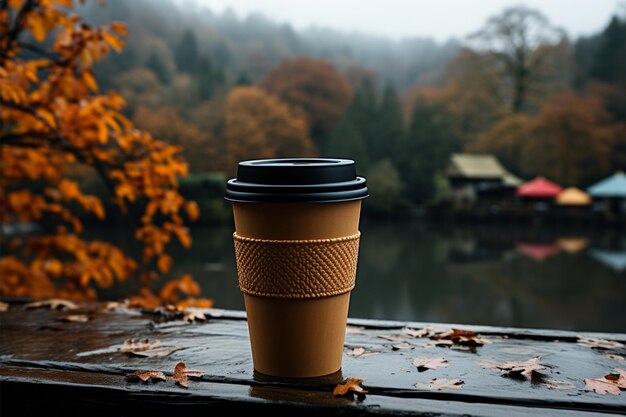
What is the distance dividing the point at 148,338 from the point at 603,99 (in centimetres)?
3605

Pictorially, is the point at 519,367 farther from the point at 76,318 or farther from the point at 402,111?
the point at 402,111

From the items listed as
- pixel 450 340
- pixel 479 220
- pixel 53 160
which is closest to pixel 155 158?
pixel 53 160

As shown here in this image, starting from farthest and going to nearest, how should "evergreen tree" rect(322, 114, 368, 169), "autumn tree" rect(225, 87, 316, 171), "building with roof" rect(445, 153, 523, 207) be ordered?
1. "building with roof" rect(445, 153, 523, 207)
2. "evergreen tree" rect(322, 114, 368, 169)
3. "autumn tree" rect(225, 87, 316, 171)

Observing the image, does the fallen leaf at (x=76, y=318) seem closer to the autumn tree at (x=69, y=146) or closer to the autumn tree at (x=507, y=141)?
the autumn tree at (x=69, y=146)

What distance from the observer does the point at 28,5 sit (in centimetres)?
361

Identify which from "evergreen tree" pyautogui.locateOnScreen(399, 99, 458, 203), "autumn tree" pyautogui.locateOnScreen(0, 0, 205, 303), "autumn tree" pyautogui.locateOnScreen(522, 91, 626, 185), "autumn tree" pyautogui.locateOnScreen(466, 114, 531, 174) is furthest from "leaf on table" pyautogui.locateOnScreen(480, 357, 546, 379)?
"autumn tree" pyautogui.locateOnScreen(466, 114, 531, 174)

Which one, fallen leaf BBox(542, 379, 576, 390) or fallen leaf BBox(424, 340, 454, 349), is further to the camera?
fallen leaf BBox(424, 340, 454, 349)

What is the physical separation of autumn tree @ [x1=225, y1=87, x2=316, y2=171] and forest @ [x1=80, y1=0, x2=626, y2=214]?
0.07m

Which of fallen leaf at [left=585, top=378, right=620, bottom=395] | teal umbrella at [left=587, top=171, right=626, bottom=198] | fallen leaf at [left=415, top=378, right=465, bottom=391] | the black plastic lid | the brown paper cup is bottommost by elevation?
teal umbrella at [left=587, top=171, right=626, bottom=198]

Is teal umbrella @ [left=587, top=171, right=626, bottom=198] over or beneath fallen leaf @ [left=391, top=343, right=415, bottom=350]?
beneath

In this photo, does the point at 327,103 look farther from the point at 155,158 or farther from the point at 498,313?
the point at 155,158

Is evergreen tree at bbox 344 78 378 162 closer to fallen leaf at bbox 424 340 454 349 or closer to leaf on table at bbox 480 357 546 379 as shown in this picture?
fallen leaf at bbox 424 340 454 349

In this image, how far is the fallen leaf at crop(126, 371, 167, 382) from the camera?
67.6 inches

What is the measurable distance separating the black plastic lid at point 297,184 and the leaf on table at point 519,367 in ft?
2.08
